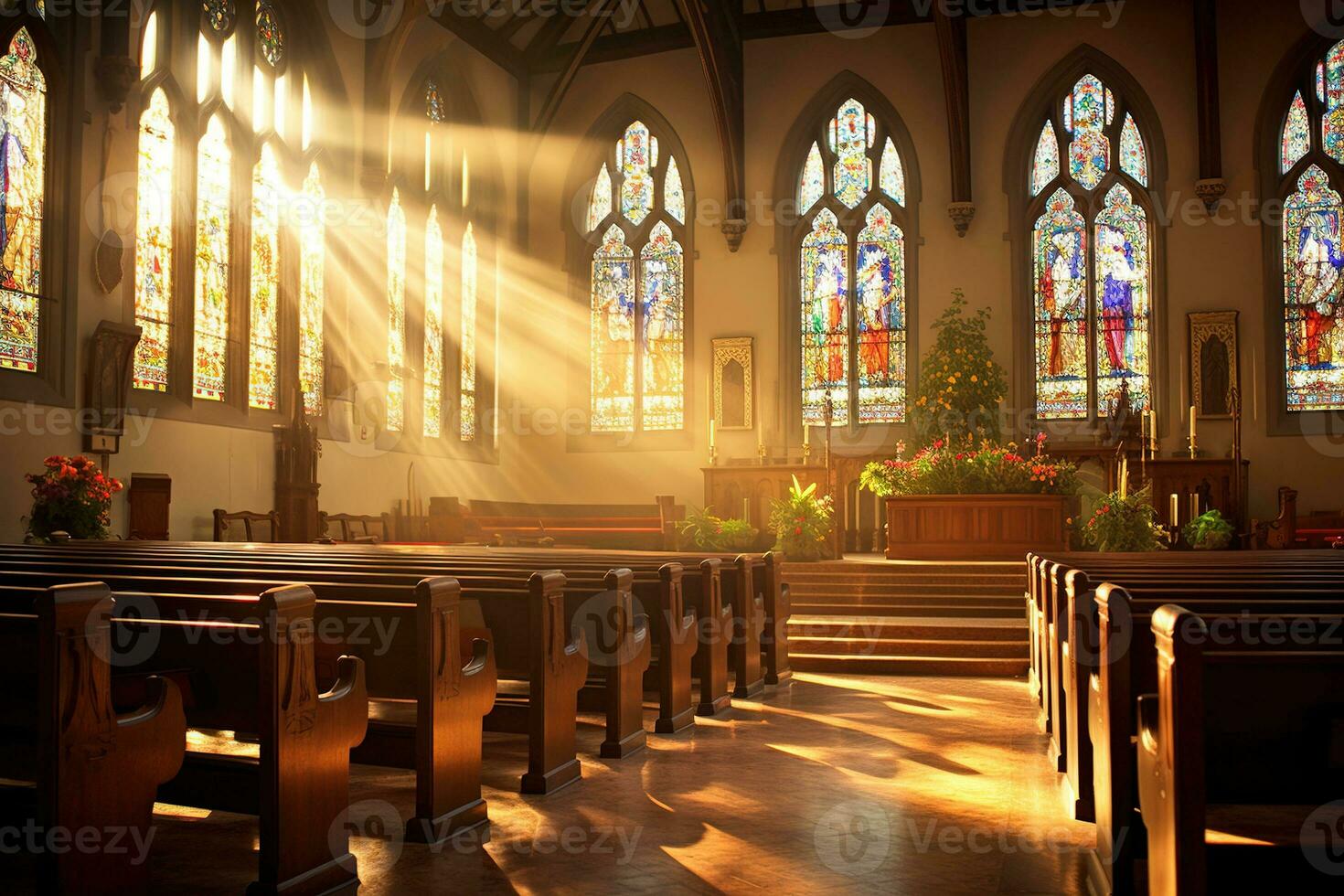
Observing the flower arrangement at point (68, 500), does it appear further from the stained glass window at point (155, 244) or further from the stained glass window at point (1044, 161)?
the stained glass window at point (1044, 161)

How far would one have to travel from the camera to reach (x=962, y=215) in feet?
52.0

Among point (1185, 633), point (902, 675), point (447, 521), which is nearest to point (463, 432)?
point (447, 521)

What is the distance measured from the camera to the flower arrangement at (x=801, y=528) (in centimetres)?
1107

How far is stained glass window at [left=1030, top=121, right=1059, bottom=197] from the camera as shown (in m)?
16.1

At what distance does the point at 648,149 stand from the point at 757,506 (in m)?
6.02

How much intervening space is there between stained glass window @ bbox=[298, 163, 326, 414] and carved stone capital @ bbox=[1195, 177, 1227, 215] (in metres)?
10.9

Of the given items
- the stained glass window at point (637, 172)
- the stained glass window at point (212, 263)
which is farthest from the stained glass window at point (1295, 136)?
the stained glass window at point (212, 263)

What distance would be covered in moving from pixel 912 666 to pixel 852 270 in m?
9.86

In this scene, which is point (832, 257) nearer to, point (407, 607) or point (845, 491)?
point (845, 491)

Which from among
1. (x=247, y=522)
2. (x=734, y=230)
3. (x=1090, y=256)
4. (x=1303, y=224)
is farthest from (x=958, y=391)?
(x=247, y=522)

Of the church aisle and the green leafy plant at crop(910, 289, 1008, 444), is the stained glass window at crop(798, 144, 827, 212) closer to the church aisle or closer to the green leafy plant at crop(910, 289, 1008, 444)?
the green leafy plant at crop(910, 289, 1008, 444)

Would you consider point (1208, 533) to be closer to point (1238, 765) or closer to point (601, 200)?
point (601, 200)

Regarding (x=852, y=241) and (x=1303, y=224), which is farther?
(x=852, y=241)

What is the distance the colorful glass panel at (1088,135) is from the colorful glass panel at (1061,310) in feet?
1.24
